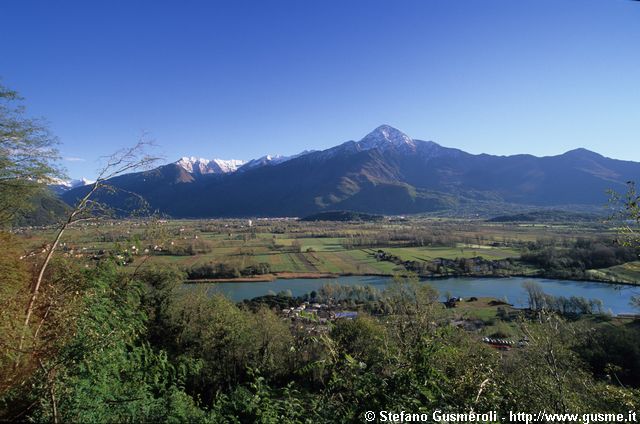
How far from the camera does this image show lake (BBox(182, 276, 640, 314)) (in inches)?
1779

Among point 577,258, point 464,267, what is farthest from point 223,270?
point 577,258

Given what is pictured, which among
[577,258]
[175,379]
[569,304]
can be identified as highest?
[175,379]

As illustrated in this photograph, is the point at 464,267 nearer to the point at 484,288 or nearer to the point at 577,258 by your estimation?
the point at 484,288

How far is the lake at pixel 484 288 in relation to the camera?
45188mm

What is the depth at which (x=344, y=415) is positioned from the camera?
12.4 feet

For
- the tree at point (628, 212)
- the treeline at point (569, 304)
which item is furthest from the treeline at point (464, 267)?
the tree at point (628, 212)

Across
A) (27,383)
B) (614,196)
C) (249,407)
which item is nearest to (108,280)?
(27,383)

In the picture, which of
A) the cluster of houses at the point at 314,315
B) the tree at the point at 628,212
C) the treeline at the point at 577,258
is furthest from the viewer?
the treeline at the point at 577,258

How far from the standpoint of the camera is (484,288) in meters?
51.5

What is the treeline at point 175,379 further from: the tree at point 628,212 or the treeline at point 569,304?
the treeline at point 569,304

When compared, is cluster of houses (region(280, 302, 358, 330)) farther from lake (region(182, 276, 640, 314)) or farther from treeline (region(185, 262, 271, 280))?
treeline (region(185, 262, 271, 280))

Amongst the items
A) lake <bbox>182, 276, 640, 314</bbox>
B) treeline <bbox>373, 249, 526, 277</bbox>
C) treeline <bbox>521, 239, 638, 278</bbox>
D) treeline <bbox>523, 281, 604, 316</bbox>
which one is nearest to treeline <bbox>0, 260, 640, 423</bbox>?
treeline <bbox>523, 281, 604, 316</bbox>

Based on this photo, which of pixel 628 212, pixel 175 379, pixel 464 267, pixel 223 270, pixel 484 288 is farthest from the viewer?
pixel 464 267

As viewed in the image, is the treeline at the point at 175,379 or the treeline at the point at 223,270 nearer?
the treeline at the point at 175,379
